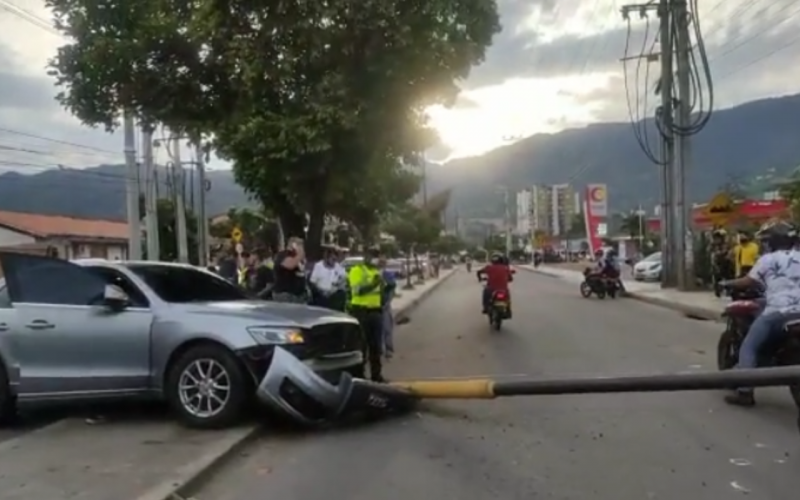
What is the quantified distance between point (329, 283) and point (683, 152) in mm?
22603

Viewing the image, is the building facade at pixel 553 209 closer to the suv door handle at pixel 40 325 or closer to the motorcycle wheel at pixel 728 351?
the motorcycle wheel at pixel 728 351

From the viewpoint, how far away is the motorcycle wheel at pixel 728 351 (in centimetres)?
1138

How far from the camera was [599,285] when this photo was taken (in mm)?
35594

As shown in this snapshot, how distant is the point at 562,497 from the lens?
7035mm

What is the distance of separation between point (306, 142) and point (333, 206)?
3654 millimetres

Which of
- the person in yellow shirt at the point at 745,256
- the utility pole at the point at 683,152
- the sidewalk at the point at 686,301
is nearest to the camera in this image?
the person in yellow shirt at the point at 745,256

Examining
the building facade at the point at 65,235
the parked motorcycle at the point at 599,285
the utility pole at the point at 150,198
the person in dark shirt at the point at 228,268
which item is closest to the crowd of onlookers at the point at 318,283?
the person in dark shirt at the point at 228,268

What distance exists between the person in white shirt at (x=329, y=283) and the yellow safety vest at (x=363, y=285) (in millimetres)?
1458

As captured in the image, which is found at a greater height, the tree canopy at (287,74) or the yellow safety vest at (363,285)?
the tree canopy at (287,74)

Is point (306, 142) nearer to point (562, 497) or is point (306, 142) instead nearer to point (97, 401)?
point (97, 401)

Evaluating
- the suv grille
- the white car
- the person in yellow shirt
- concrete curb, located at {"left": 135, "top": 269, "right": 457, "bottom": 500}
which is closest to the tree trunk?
the suv grille

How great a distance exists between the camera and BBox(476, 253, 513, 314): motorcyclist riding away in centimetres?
2191

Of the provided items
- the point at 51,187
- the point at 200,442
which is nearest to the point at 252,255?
the point at 200,442

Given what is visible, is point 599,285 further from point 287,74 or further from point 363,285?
point 363,285
